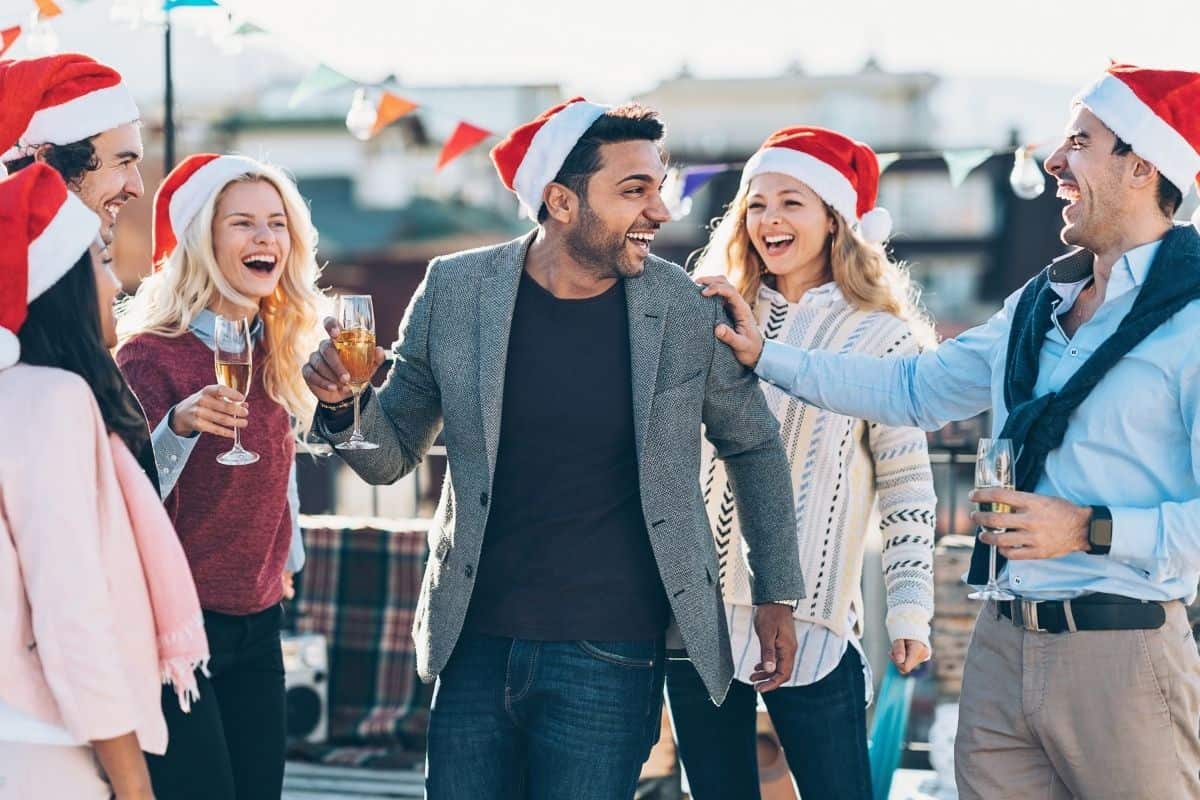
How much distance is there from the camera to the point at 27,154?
346 centimetres

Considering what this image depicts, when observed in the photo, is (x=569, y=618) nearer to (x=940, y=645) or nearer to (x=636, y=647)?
(x=636, y=647)

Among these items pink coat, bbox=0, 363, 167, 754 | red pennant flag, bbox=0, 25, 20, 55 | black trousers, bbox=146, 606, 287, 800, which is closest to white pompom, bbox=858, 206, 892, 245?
black trousers, bbox=146, 606, 287, 800

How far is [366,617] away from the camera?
5906 millimetres

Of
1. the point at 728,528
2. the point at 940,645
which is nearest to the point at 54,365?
the point at 728,528

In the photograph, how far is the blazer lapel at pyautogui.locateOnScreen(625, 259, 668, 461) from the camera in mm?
2959

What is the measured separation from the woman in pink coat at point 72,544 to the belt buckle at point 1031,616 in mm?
1461

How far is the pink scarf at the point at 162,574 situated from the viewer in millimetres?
2465

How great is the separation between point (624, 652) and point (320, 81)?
3468 mm

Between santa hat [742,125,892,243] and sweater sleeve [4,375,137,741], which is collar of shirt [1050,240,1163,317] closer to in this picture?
santa hat [742,125,892,243]

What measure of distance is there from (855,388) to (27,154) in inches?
74.2

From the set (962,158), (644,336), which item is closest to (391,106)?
(962,158)

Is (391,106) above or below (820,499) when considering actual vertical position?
above

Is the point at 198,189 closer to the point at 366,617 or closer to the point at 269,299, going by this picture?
the point at 269,299

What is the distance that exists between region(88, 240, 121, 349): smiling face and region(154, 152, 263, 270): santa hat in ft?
3.76
